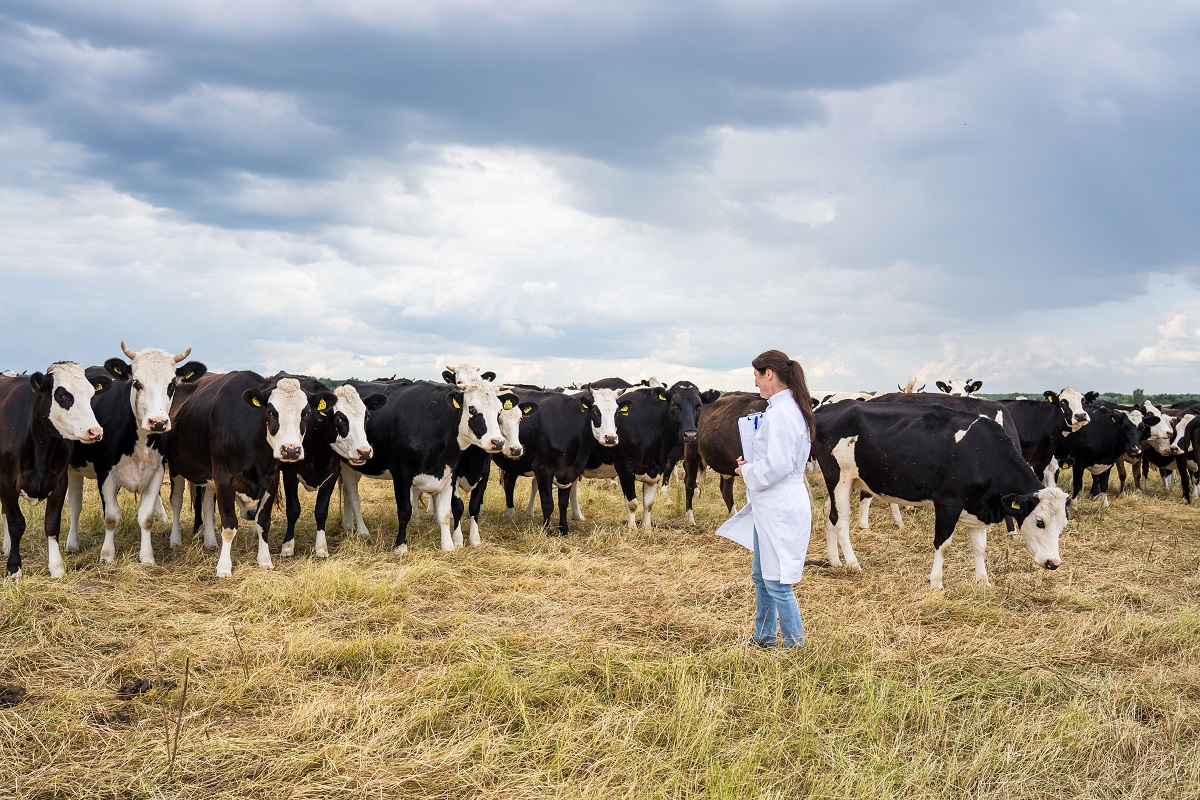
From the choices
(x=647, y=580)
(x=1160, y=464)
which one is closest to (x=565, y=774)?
(x=647, y=580)

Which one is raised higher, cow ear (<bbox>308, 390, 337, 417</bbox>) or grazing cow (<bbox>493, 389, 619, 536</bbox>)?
cow ear (<bbox>308, 390, 337, 417</bbox>)

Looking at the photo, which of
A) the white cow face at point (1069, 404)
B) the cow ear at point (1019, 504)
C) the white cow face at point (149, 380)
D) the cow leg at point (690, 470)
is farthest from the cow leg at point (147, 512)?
the white cow face at point (1069, 404)

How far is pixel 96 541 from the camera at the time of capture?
10.5 m

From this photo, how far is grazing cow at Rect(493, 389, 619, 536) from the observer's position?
12.1 m

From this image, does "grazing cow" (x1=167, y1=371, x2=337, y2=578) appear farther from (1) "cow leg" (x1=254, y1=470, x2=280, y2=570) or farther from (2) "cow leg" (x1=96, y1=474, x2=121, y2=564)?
(2) "cow leg" (x1=96, y1=474, x2=121, y2=564)

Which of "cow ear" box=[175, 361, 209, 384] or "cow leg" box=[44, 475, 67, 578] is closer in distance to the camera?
"cow leg" box=[44, 475, 67, 578]

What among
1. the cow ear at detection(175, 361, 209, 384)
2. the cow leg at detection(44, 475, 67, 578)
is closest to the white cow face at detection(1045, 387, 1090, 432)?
the cow ear at detection(175, 361, 209, 384)

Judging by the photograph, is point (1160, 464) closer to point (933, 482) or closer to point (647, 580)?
point (933, 482)

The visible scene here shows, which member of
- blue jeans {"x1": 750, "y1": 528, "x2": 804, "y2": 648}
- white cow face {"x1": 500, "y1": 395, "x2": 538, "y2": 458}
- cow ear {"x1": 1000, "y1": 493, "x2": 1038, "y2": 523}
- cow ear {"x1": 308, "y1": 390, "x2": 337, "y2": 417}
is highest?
cow ear {"x1": 308, "y1": 390, "x2": 337, "y2": 417}

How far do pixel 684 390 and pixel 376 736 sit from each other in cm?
924

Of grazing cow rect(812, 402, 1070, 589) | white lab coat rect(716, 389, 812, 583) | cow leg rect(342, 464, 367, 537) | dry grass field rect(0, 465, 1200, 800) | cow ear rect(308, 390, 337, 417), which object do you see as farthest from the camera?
cow leg rect(342, 464, 367, 537)

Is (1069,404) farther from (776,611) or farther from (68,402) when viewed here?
(68,402)

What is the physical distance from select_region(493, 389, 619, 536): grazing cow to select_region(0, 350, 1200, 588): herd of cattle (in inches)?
0.9

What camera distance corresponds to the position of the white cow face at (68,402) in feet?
27.6
